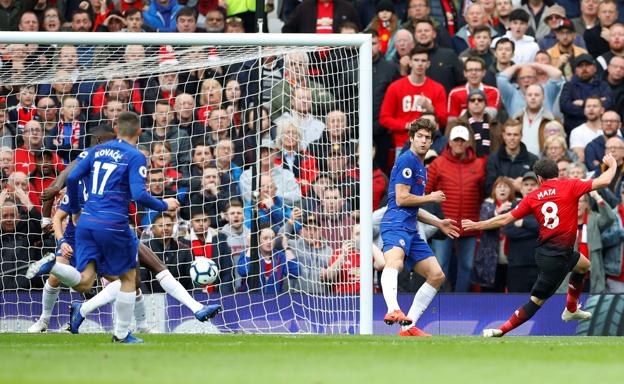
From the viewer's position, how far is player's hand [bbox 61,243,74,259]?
14.0 m

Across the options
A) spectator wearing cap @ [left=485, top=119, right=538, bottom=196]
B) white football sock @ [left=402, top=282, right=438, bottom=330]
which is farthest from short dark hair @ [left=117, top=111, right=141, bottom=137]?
spectator wearing cap @ [left=485, top=119, right=538, bottom=196]

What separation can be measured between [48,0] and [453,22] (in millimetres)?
6216

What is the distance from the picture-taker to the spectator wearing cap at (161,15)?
744 inches

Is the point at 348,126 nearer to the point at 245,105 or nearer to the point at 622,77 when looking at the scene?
the point at 245,105

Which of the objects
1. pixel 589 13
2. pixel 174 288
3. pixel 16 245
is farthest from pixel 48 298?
pixel 589 13

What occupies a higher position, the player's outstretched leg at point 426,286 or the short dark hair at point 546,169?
the short dark hair at point 546,169

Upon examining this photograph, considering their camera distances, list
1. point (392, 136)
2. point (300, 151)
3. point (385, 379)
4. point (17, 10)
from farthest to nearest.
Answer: point (17, 10)
point (392, 136)
point (300, 151)
point (385, 379)

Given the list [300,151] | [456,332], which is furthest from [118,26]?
[456,332]

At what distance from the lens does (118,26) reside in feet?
60.6

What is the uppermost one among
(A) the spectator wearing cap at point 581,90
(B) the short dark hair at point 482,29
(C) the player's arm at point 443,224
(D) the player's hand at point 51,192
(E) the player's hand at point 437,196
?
(B) the short dark hair at point 482,29

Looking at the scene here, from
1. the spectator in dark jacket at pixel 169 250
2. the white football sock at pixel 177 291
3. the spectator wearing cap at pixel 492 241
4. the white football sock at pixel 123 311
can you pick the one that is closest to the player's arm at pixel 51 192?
the white football sock at pixel 177 291

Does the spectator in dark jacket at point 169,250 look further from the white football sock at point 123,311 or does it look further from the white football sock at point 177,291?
the white football sock at point 123,311

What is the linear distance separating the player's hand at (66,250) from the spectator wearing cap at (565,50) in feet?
26.0

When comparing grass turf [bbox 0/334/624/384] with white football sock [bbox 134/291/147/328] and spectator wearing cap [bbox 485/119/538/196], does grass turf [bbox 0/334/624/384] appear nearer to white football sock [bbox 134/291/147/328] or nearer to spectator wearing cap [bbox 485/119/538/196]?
white football sock [bbox 134/291/147/328]
